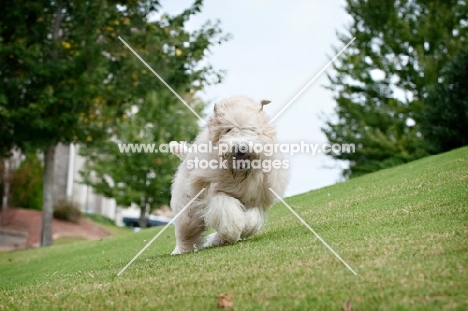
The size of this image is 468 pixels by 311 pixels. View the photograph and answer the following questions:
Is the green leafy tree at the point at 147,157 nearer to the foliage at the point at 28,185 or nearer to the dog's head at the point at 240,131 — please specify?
the foliage at the point at 28,185

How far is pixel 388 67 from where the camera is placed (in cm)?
2745

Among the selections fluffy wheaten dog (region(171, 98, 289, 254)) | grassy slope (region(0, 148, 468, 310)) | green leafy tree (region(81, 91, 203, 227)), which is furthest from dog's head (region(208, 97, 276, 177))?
green leafy tree (region(81, 91, 203, 227))

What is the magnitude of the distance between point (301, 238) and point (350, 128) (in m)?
21.2

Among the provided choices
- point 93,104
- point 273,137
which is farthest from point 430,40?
point 273,137

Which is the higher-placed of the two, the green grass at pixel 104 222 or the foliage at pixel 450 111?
the foliage at pixel 450 111

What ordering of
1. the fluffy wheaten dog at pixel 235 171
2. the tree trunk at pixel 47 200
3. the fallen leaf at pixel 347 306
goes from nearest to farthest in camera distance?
the fallen leaf at pixel 347 306 < the fluffy wheaten dog at pixel 235 171 < the tree trunk at pixel 47 200

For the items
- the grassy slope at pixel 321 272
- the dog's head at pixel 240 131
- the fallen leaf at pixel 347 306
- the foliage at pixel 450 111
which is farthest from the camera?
the foliage at pixel 450 111

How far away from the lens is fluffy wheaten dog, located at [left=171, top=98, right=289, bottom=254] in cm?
760

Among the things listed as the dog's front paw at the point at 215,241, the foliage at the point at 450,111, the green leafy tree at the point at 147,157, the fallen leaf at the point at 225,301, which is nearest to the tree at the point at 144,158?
the green leafy tree at the point at 147,157

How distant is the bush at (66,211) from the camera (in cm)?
2953

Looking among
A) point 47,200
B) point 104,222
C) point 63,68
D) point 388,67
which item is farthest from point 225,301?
point 104,222

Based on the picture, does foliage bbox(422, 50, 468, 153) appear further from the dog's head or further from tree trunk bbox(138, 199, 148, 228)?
tree trunk bbox(138, 199, 148, 228)

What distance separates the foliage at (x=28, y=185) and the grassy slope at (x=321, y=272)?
21599 millimetres

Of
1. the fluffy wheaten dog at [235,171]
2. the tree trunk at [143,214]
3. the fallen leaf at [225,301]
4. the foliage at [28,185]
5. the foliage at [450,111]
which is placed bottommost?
the tree trunk at [143,214]
